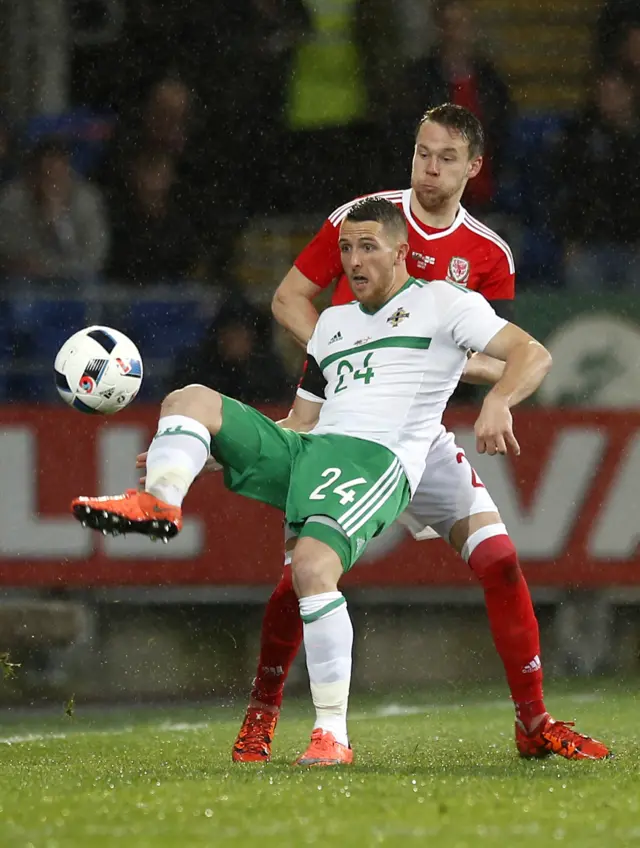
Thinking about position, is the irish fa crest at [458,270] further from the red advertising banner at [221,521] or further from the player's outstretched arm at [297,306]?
the red advertising banner at [221,521]

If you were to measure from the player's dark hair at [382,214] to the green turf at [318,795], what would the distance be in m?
1.46

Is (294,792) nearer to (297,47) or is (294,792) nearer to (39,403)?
(39,403)

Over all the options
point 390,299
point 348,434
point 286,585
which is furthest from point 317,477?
point 390,299

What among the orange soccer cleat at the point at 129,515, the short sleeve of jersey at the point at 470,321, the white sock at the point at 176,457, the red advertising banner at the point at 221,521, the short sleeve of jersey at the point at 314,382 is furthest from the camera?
the red advertising banner at the point at 221,521

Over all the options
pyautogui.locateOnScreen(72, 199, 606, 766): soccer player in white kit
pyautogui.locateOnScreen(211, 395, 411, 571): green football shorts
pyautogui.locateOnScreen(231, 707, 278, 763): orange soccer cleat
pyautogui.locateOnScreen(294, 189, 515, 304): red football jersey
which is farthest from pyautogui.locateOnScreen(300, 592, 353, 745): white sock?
pyautogui.locateOnScreen(294, 189, 515, 304): red football jersey

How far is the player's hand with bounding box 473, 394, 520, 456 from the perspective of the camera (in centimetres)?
445

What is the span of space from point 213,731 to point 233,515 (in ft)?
5.76

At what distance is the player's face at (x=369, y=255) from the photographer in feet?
15.9

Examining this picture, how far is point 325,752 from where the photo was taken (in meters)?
4.54

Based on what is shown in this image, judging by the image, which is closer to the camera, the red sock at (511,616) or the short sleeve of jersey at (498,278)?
the red sock at (511,616)

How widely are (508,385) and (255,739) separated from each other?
1.27 meters

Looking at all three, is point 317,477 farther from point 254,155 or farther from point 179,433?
point 254,155

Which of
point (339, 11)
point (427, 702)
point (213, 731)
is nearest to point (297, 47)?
point (339, 11)

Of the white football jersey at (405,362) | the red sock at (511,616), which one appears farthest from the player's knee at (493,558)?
the white football jersey at (405,362)
